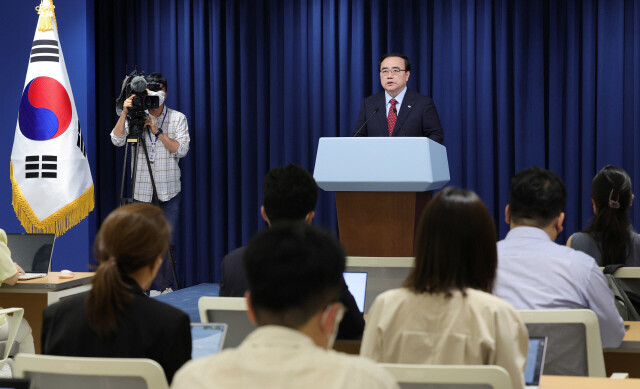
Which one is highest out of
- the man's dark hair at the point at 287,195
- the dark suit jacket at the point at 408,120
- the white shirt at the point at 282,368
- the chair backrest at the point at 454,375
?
the dark suit jacket at the point at 408,120

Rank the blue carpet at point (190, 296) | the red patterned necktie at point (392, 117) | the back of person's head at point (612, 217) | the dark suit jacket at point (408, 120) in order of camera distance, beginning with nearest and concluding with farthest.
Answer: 1. the back of person's head at point (612, 217)
2. the dark suit jacket at point (408, 120)
3. the red patterned necktie at point (392, 117)
4. the blue carpet at point (190, 296)

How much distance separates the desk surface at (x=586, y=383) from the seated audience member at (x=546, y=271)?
1.25 ft

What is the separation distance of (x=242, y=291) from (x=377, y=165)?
5.23ft

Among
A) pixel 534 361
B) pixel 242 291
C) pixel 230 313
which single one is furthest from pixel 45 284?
pixel 534 361

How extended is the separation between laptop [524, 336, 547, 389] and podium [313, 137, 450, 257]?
214 cm

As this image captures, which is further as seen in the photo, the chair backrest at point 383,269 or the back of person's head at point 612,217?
the back of person's head at point 612,217

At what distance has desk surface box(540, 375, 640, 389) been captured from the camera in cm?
175

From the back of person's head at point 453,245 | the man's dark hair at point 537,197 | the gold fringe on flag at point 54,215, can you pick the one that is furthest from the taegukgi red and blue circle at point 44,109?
the back of person's head at point 453,245

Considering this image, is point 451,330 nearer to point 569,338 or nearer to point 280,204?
point 569,338

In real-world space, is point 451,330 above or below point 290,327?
below

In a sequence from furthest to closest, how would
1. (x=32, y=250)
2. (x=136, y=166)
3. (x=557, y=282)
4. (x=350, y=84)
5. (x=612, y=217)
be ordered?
1. (x=350, y=84)
2. (x=136, y=166)
3. (x=32, y=250)
4. (x=612, y=217)
5. (x=557, y=282)

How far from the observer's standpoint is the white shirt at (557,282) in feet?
7.16

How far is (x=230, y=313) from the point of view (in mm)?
2268

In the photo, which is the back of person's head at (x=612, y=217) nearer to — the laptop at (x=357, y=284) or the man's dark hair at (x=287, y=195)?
the laptop at (x=357, y=284)
